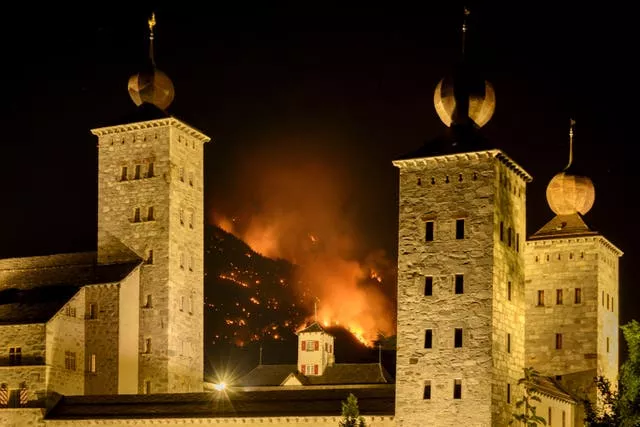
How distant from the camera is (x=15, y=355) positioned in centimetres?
5241

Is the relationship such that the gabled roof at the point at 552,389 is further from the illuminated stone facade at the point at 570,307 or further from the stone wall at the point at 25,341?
the stone wall at the point at 25,341

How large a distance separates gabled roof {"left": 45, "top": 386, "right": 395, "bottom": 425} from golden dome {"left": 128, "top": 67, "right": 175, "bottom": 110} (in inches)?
572

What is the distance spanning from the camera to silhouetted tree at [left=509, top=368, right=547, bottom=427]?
46.2 metres

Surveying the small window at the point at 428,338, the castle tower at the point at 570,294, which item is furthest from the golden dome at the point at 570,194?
the small window at the point at 428,338

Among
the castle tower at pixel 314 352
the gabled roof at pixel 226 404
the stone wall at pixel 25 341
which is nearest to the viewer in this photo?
the gabled roof at pixel 226 404

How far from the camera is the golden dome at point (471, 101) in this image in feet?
161

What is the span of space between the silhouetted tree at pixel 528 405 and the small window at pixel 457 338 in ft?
11.0

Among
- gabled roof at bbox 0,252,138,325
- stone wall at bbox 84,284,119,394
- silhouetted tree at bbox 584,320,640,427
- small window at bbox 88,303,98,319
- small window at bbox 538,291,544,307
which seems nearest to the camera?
silhouetted tree at bbox 584,320,640,427

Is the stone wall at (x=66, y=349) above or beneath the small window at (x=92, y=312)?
beneath

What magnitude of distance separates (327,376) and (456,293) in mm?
37942

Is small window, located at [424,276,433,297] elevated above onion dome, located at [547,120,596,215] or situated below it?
below

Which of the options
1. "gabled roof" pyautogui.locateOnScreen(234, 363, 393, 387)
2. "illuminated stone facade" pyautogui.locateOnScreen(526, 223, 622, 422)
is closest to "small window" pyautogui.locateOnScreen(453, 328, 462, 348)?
"illuminated stone facade" pyautogui.locateOnScreen(526, 223, 622, 422)

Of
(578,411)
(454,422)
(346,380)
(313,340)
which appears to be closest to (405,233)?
(454,422)

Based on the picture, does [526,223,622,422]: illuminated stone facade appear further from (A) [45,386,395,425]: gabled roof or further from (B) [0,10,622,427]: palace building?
(A) [45,386,395,425]: gabled roof
